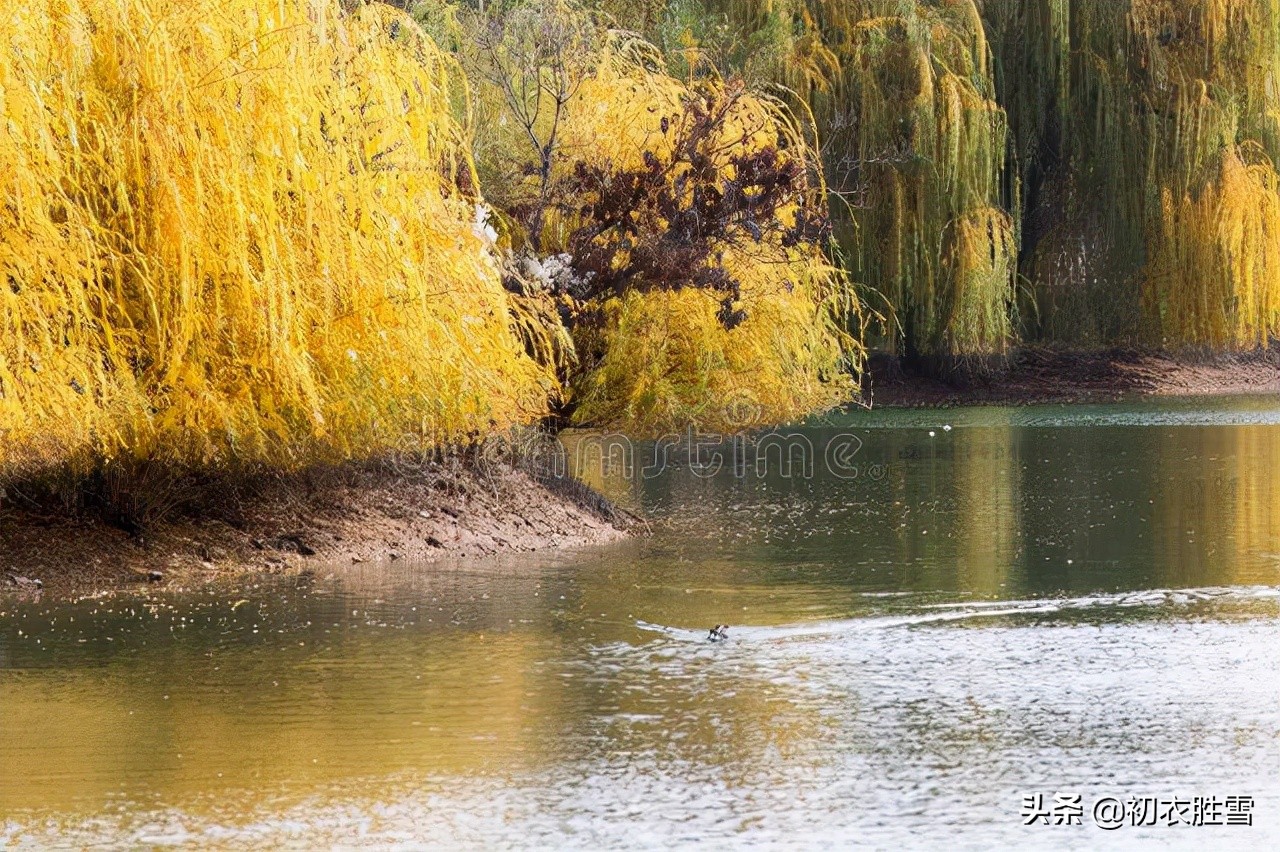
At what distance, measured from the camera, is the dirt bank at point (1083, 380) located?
35438 millimetres

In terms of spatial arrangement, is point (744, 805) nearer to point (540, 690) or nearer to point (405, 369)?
point (540, 690)

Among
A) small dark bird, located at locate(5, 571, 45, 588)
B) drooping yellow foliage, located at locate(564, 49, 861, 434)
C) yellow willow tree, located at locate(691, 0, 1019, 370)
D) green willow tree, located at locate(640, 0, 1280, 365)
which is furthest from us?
green willow tree, located at locate(640, 0, 1280, 365)

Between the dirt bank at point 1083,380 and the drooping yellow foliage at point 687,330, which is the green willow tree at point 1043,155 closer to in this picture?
the dirt bank at point 1083,380

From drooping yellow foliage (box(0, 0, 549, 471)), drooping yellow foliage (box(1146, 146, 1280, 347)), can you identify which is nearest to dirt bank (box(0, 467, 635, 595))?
drooping yellow foliage (box(0, 0, 549, 471))

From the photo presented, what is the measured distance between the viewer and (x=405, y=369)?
47.5 ft

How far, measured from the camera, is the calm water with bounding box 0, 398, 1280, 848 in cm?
738

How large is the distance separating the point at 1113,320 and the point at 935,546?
2255cm

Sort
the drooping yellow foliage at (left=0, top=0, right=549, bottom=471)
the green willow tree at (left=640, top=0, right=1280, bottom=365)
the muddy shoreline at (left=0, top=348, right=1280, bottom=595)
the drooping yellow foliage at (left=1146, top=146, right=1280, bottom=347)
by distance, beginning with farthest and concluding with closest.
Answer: the drooping yellow foliage at (left=1146, top=146, right=1280, bottom=347) < the green willow tree at (left=640, top=0, right=1280, bottom=365) < the muddy shoreline at (left=0, top=348, right=1280, bottom=595) < the drooping yellow foliage at (left=0, top=0, right=549, bottom=471)

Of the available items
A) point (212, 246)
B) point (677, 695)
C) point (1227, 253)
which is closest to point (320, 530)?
point (212, 246)

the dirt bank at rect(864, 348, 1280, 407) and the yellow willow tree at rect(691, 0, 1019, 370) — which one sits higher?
the yellow willow tree at rect(691, 0, 1019, 370)

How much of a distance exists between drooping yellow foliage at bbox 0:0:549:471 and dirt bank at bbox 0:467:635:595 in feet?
2.37

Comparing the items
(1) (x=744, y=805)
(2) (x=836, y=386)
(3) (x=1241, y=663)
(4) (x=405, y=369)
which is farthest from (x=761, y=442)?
(1) (x=744, y=805)

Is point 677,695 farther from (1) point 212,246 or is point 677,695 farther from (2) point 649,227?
(2) point 649,227

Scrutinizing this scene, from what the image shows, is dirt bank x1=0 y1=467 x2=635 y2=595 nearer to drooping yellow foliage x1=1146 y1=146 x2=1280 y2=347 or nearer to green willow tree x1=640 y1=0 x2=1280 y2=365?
green willow tree x1=640 y1=0 x2=1280 y2=365
